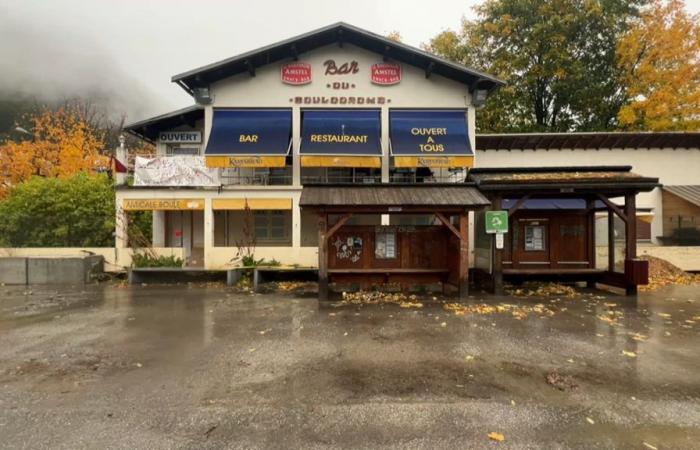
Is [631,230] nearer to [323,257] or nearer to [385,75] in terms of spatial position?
[323,257]

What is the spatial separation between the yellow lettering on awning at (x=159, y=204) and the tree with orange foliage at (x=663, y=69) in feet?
78.1

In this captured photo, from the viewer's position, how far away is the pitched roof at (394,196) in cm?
1012

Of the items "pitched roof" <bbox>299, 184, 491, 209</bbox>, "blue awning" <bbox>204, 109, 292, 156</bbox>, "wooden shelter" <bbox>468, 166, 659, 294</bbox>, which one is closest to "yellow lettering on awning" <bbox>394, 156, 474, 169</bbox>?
"wooden shelter" <bbox>468, 166, 659, 294</bbox>

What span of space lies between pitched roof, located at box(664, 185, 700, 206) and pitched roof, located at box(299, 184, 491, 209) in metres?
12.4

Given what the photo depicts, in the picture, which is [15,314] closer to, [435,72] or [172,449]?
[172,449]

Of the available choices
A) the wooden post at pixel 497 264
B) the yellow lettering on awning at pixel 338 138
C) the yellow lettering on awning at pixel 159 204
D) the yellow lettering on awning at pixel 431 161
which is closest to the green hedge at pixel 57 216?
the yellow lettering on awning at pixel 159 204

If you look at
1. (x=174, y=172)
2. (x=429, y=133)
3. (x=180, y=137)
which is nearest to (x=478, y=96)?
Result: (x=429, y=133)

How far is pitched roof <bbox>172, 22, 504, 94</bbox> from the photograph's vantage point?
15227 millimetres

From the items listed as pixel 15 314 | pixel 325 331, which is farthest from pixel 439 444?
pixel 15 314

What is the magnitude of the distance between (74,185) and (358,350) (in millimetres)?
17764

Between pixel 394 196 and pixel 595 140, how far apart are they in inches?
512

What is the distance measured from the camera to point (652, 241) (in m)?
17.7

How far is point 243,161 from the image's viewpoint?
14.7 metres

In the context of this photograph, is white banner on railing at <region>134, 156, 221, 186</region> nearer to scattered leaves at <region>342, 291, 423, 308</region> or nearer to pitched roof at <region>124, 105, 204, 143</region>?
pitched roof at <region>124, 105, 204, 143</region>
